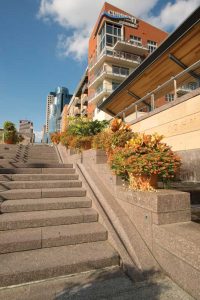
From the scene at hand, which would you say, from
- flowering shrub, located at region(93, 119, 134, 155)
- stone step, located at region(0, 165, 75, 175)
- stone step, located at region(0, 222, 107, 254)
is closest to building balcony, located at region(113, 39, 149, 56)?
flowering shrub, located at region(93, 119, 134, 155)

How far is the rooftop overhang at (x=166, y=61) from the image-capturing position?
775 centimetres

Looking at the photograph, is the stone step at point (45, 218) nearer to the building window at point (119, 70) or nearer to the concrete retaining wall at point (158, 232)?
the concrete retaining wall at point (158, 232)

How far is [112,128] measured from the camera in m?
6.38

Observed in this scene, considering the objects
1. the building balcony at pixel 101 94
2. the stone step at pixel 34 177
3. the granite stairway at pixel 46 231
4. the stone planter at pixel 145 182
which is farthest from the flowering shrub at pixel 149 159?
the building balcony at pixel 101 94

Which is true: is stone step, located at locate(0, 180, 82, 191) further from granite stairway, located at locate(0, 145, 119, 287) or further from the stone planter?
the stone planter

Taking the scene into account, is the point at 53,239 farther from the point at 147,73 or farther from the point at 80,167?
the point at 147,73

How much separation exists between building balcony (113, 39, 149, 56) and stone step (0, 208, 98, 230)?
34579 millimetres

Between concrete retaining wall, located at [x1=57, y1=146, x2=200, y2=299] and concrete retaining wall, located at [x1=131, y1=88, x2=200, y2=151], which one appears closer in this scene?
concrete retaining wall, located at [x1=57, y1=146, x2=200, y2=299]

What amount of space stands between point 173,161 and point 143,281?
2.07 metres

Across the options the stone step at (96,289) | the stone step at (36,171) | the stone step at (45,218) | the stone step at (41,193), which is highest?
the stone step at (36,171)

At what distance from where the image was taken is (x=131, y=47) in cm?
3534

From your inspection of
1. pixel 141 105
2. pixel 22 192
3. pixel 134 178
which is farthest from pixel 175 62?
pixel 22 192

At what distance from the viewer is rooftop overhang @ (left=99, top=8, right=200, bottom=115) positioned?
7746 millimetres

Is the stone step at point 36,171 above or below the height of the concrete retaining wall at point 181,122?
below
